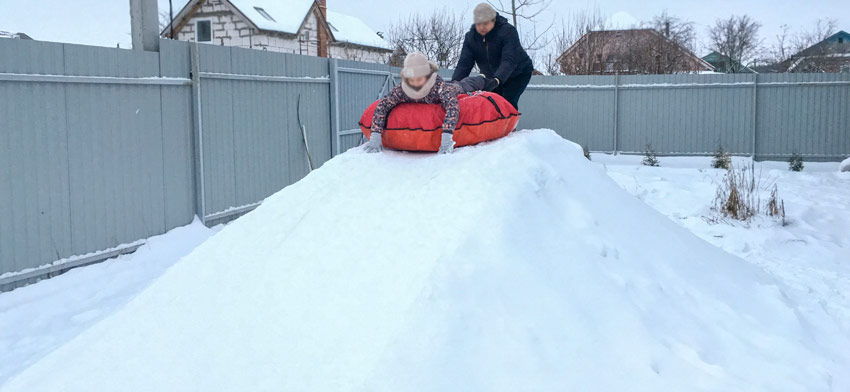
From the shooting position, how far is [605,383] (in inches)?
100

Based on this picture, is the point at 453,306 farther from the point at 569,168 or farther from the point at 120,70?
the point at 120,70

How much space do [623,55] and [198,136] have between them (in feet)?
54.8

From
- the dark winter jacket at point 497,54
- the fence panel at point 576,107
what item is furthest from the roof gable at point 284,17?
the dark winter jacket at point 497,54

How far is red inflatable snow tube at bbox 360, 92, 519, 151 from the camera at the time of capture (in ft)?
14.0

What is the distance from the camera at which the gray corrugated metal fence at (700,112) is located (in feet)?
44.0

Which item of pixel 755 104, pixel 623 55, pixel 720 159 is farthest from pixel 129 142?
pixel 623 55

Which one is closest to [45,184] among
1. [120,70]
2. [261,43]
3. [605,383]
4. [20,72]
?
[20,72]

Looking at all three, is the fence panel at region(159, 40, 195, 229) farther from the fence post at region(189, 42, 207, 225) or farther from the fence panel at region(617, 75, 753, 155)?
the fence panel at region(617, 75, 753, 155)

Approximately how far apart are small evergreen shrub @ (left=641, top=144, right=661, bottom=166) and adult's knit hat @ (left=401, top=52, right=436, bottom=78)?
10051 mm

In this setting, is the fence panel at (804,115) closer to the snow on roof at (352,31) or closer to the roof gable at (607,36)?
the roof gable at (607,36)

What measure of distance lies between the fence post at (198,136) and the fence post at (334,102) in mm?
2681

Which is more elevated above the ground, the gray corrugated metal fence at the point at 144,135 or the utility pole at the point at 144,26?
the utility pole at the point at 144,26

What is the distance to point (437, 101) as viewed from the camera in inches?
172

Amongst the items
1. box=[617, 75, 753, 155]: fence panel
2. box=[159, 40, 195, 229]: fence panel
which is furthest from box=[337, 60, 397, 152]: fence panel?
box=[617, 75, 753, 155]: fence panel
